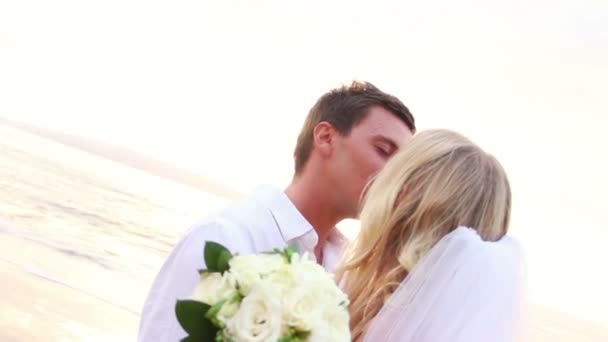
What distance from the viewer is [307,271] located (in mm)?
1546

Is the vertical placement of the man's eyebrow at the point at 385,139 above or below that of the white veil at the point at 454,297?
above

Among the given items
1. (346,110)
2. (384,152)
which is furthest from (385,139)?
(346,110)

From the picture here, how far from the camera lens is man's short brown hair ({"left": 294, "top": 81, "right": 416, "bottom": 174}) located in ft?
9.82

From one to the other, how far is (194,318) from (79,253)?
15.9m

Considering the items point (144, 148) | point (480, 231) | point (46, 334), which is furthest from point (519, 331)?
point (144, 148)

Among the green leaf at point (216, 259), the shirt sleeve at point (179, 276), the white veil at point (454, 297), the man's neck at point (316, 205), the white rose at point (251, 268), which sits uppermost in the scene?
the white rose at point (251, 268)

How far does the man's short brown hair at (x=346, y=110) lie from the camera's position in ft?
9.82

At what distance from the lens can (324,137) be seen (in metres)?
3.00

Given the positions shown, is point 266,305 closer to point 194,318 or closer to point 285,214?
point 194,318

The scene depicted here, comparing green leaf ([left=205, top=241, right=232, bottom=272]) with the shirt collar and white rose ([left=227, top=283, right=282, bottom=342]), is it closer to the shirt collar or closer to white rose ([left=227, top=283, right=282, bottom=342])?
white rose ([left=227, top=283, right=282, bottom=342])

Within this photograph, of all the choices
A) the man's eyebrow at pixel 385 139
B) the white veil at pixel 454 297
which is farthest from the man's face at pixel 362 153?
the white veil at pixel 454 297

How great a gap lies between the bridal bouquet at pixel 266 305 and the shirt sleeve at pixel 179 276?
81cm

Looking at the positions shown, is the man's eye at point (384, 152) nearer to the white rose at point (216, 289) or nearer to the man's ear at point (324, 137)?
the man's ear at point (324, 137)

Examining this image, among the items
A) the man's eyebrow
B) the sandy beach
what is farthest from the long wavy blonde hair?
the man's eyebrow
